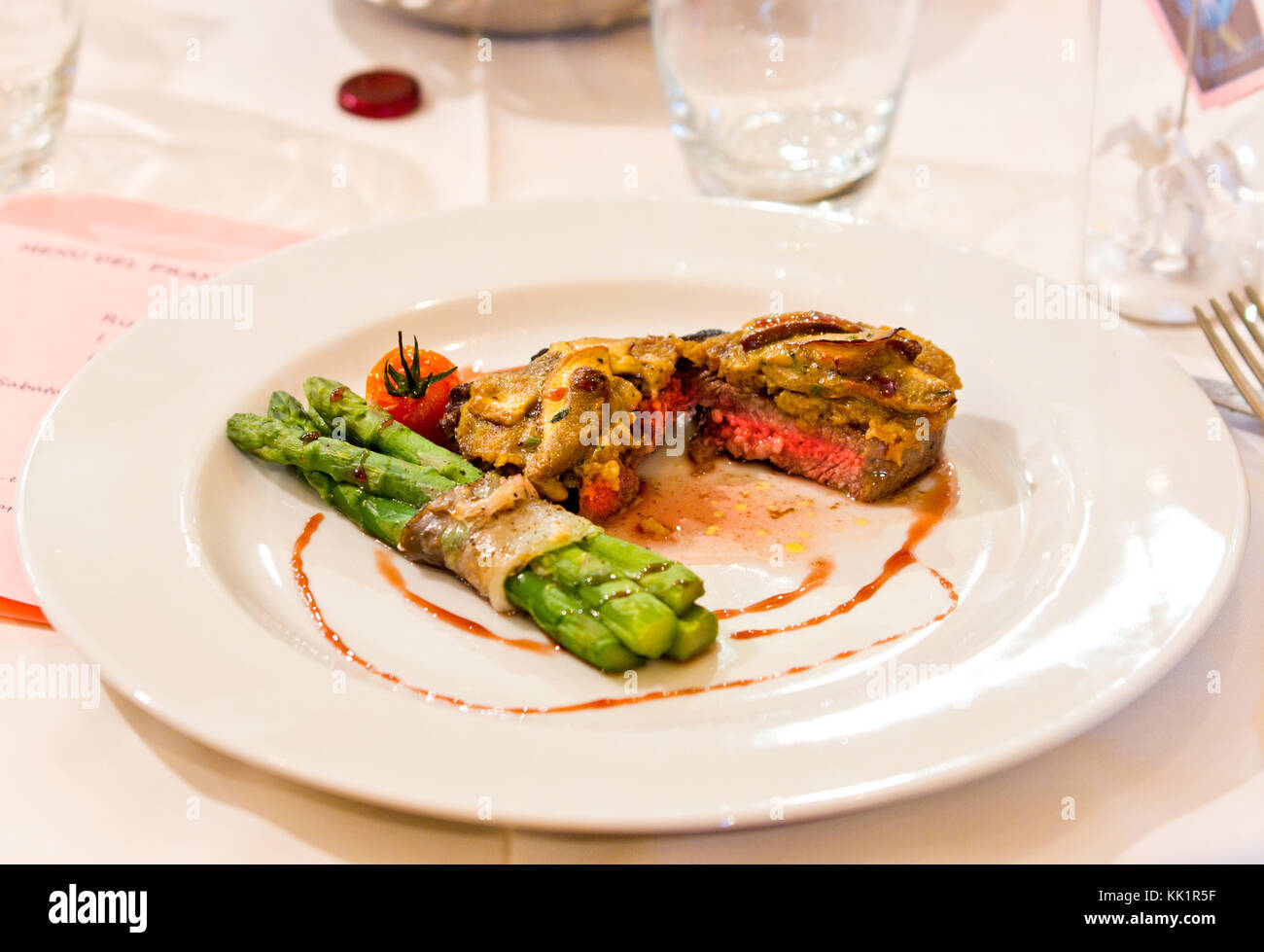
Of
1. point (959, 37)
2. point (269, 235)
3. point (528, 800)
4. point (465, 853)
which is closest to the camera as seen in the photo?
point (528, 800)

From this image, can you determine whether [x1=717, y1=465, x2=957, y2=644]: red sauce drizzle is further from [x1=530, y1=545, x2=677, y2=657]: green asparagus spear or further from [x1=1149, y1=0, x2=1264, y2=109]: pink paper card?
[x1=1149, y1=0, x2=1264, y2=109]: pink paper card

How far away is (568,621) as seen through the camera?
3.15m

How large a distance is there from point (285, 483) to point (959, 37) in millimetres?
5193

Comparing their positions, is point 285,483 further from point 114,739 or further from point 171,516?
point 114,739

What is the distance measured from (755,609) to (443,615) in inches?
36.5

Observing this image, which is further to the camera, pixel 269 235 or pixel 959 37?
pixel 959 37

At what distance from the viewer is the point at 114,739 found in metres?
2.89

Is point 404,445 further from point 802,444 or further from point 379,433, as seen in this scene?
point 802,444

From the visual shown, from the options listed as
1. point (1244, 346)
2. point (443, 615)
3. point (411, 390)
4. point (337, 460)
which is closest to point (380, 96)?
point (411, 390)

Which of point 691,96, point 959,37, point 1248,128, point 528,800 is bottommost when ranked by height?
point 528,800

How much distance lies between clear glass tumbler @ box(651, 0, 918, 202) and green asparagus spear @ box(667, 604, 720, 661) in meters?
2.88

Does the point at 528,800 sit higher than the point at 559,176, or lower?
lower

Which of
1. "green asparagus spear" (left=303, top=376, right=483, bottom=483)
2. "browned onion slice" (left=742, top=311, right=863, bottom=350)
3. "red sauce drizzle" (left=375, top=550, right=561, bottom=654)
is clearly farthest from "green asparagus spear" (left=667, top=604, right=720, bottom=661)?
"browned onion slice" (left=742, top=311, right=863, bottom=350)
